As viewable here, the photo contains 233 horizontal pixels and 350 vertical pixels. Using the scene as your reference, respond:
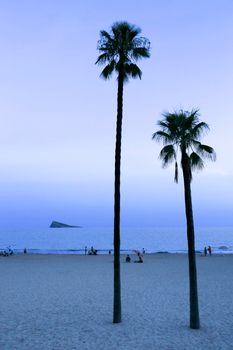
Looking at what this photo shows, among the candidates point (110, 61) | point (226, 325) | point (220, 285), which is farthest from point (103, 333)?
point (220, 285)

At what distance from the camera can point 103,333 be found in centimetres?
1370

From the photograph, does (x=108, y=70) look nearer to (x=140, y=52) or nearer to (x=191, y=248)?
(x=140, y=52)

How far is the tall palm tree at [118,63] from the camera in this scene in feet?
48.2

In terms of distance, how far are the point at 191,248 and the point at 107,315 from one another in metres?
5.67

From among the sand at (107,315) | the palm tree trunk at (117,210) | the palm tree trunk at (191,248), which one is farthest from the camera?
the palm tree trunk at (117,210)

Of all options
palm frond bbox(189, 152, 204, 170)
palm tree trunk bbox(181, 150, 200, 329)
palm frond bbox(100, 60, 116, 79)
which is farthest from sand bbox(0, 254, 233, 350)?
palm frond bbox(100, 60, 116, 79)

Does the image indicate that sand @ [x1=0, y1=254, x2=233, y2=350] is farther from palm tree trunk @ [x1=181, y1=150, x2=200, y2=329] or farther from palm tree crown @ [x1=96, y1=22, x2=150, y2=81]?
palm tree crown @ [x1=96, y1=22, x2=150, y2=81]

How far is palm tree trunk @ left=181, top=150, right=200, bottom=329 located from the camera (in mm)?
13844

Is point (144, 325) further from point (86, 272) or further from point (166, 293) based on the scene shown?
point (86, 272)

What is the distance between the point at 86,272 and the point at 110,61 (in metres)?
23.7

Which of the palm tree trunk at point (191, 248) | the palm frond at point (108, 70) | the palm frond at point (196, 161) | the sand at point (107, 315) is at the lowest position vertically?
the sand at point (107, 315)

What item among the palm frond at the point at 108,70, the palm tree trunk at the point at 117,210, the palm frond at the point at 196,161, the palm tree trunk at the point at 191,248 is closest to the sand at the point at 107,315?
the palm tree trunk at the point at 191,248

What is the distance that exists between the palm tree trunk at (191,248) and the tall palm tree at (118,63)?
275 centimetres

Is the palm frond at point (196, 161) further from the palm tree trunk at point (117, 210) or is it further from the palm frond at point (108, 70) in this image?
the palm frond at point (108, 70)
